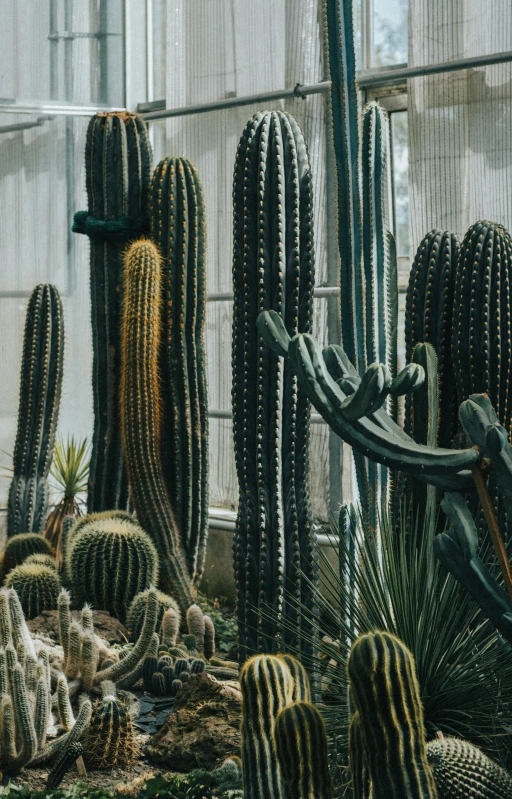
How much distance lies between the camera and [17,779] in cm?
329

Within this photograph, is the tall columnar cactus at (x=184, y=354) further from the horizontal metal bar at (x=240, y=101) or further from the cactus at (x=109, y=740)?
the cactus at (x=109, y=740)

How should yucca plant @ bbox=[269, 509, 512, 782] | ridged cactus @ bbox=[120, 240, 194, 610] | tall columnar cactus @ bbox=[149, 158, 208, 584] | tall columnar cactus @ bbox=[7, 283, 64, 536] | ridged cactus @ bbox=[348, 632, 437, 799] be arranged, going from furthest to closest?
tall columnar cactus @ bbox=[7, 283, 64, 536]
tall columnar cactus @ bbox=[149, 158, 208, 584]
ridged cactus @ bbox=[120, 240, 194, 610]
yucca plant @ bbox=[269, 509, 512, 782]
ridged cactus @ bbox=[348, 632, 437, 799]

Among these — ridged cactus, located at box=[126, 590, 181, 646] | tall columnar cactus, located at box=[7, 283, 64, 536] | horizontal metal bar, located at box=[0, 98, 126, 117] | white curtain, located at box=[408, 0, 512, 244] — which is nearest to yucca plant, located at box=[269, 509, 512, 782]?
ridged cactus, located at box=[126, 590, 181, 646]

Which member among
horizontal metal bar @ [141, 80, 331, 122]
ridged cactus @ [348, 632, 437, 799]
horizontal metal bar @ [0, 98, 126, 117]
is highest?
horizontal metal bar @ [0, 98, 126, 117]

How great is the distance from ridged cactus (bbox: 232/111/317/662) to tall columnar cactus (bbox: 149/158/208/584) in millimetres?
1477

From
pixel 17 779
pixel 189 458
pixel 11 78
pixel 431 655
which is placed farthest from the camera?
pixel 11 78

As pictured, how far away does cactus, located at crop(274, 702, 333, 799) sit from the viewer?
193 centimetres

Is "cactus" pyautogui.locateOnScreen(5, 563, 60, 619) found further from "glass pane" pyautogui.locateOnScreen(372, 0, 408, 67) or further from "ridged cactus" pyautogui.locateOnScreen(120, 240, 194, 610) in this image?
"glass pane" pyautogui.locateOnScreen(372, 0, 408, 67)

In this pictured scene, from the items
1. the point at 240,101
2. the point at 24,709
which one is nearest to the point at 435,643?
the point at 24,709

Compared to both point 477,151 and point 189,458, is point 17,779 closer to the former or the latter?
point 189,458

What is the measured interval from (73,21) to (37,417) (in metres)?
2.93

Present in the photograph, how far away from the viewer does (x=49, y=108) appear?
22.5 feet

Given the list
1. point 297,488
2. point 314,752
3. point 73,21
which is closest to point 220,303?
point 73,21

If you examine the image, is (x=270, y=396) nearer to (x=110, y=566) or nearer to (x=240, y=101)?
(x=110, y=566)
